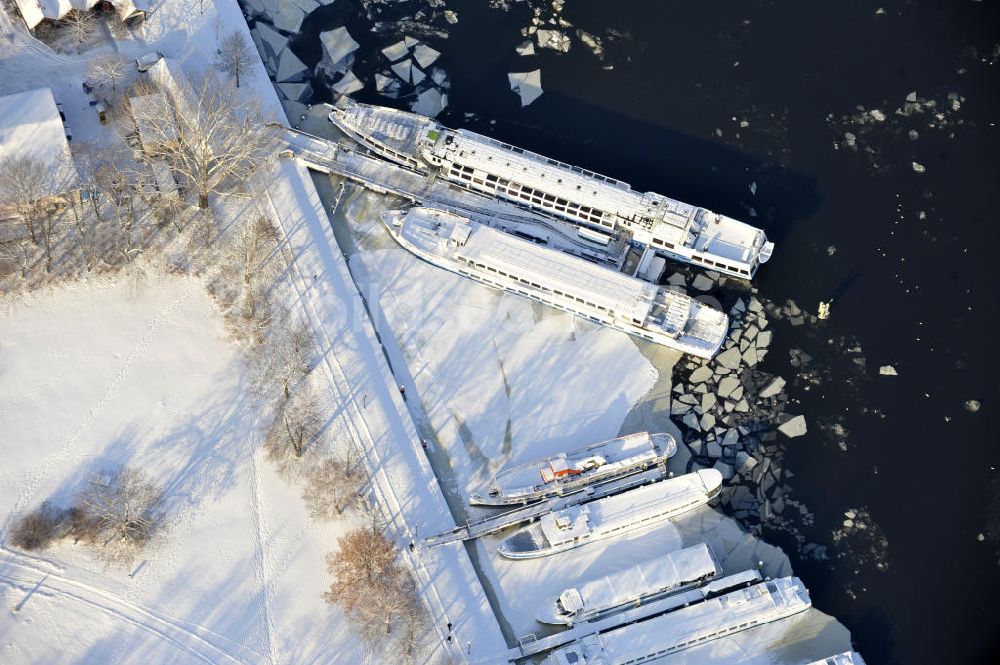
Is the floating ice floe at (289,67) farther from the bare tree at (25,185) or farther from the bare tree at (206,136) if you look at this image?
the bare tree at (25,185)

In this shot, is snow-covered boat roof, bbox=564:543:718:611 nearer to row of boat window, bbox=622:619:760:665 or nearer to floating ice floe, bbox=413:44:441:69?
row of boat window, bbox=622:619:760:665

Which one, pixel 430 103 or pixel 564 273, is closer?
pixel 564 273

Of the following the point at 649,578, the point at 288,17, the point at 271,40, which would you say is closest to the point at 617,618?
the point at 649,578

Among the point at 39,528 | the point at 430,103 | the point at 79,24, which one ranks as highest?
the point at 79,24

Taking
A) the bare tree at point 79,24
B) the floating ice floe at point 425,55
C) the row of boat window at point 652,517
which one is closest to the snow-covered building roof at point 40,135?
the bare tree at point 79,24

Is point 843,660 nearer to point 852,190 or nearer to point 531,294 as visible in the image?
point 531,294
